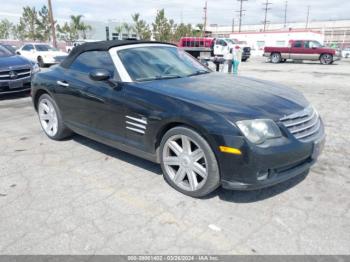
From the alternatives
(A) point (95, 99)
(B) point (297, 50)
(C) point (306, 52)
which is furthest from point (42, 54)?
(C) point (306, 52)

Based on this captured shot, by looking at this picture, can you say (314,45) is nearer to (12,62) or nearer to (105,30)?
(12,62)

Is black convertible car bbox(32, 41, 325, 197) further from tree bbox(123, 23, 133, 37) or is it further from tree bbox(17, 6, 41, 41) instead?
tree bbox(123, 23, 133, 37)

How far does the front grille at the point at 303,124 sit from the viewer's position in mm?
2961

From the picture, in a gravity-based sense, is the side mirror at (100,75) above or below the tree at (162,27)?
below

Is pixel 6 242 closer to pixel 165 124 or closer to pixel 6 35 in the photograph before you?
pixel 165 124

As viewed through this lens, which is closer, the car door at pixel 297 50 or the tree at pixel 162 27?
the car door at pixel 297 50

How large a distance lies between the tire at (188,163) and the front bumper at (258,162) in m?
0.12

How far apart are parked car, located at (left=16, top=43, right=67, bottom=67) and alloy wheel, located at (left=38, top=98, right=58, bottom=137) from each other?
14.0 metres

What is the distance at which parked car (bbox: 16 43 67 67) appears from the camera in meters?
18.4

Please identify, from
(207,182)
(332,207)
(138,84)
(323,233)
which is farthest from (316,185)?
(138,84)

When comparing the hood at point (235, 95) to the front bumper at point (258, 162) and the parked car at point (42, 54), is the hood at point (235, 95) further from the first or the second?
the parked car at point (42, 54)

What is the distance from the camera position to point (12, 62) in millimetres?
8125

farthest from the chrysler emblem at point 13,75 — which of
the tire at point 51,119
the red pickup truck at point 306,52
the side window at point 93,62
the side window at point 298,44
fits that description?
the side window at point 298,44

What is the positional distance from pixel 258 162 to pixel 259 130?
28 centimetres
